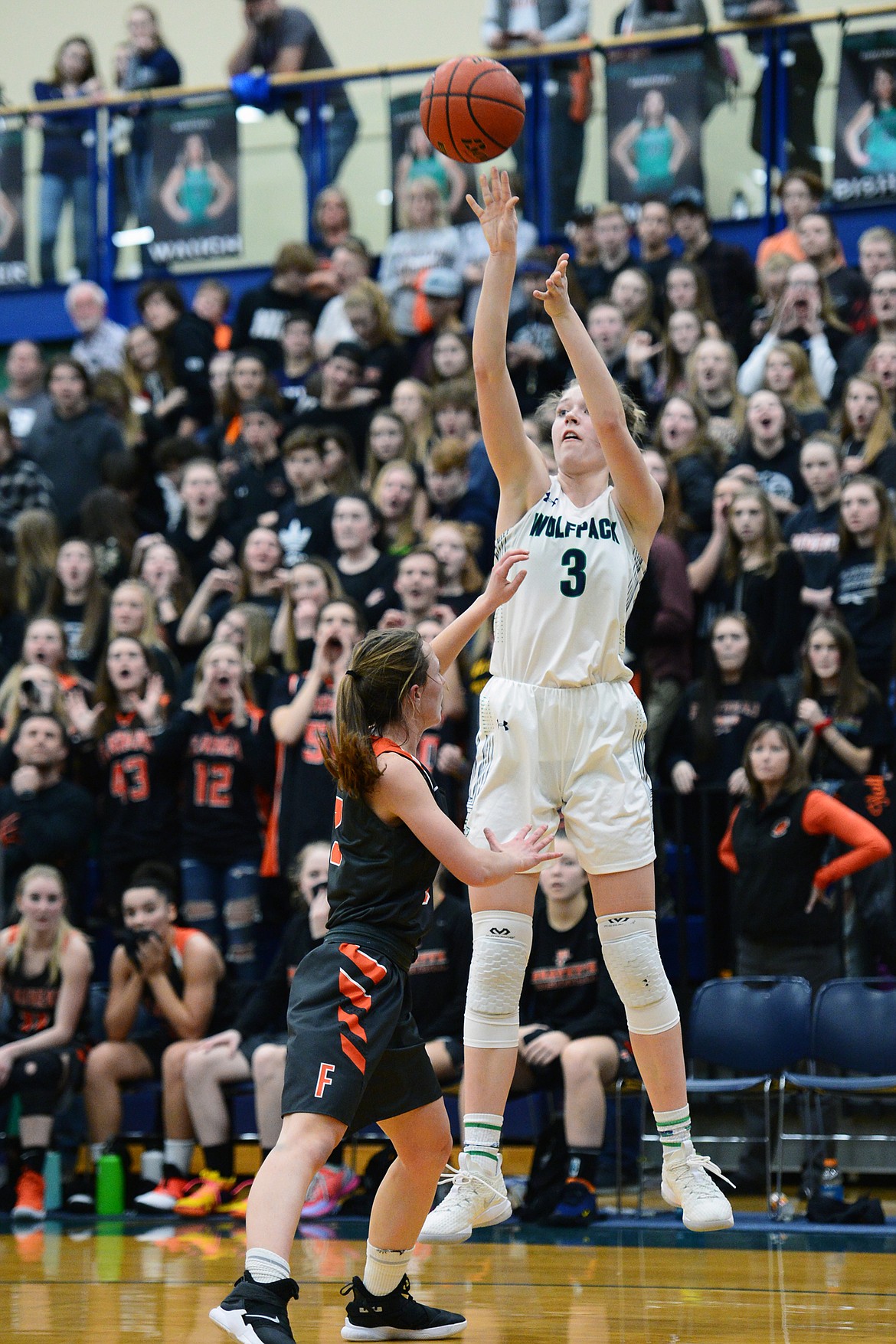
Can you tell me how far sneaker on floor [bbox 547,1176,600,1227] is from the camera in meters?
7.51

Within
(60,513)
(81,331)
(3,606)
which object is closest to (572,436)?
(3,606)

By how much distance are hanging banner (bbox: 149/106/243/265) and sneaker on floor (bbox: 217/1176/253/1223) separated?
8075 millimetres

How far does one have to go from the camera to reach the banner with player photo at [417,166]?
41.5 feet

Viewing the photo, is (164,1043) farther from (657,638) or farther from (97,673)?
(657,638)

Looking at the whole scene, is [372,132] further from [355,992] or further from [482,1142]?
[355,992]

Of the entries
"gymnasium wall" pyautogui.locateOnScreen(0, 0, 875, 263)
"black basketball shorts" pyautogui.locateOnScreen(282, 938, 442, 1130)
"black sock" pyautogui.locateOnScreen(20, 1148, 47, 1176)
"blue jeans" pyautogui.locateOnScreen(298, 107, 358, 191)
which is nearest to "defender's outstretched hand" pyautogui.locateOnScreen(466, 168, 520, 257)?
"black basketball shorts" pyautogui.locateOnScreen(282, 938, 442, 1130)

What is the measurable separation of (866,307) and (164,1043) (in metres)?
5.98

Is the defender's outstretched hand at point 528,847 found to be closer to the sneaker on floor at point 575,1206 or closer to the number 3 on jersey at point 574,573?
the number 3 on jersey at point 574,573

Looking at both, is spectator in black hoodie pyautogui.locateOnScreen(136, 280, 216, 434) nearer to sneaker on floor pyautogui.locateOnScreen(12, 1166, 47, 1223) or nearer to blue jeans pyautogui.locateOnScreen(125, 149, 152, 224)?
blue jeans pyautogui.locateOnScreen(125, 149, 152, 224)

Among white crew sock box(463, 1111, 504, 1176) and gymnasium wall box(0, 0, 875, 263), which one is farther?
gymnasium wall box(0, 0, 875, 263)

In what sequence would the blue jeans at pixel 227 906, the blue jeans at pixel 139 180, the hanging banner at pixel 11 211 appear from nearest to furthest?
the blue jeans at pixel 227 906 → the blue jeans at pixel 139 180 → the hanging banner at pixel 11 211

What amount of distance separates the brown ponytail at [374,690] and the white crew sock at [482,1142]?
48.0 inches

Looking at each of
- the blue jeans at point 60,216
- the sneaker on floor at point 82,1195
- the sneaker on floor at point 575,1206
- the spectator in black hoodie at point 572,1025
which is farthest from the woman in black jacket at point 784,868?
the blue jeans at point 60,216

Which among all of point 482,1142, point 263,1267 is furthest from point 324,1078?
point 482,1142
